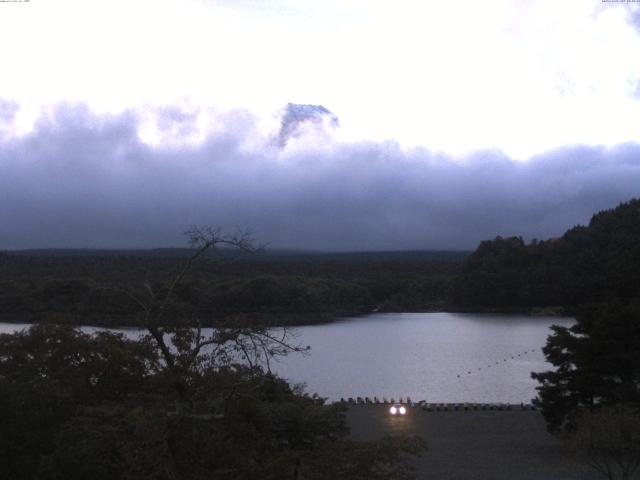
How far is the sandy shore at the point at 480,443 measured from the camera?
64.2 feet

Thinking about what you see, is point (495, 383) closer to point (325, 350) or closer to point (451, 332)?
point (325, 350)

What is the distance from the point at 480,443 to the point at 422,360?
27.0 metres

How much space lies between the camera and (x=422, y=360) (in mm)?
50562

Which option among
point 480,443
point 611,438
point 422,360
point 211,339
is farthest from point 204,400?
point 422,360

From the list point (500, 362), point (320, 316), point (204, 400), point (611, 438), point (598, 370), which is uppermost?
point (204, 400)

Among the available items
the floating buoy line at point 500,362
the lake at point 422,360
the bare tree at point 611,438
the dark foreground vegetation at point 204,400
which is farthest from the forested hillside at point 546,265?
the bare tree at point 611,438

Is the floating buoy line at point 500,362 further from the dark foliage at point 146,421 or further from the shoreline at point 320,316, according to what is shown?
the dark foliage at point 146,421

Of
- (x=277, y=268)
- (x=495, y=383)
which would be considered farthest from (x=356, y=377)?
(x=277, y=268)

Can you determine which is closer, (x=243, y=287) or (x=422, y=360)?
(x=422, y=360)

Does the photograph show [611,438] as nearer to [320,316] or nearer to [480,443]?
[480,443]

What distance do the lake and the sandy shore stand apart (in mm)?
4121

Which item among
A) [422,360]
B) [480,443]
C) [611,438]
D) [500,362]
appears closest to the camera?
[611,438]

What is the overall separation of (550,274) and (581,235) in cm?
729

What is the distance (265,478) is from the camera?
8.89 metres
